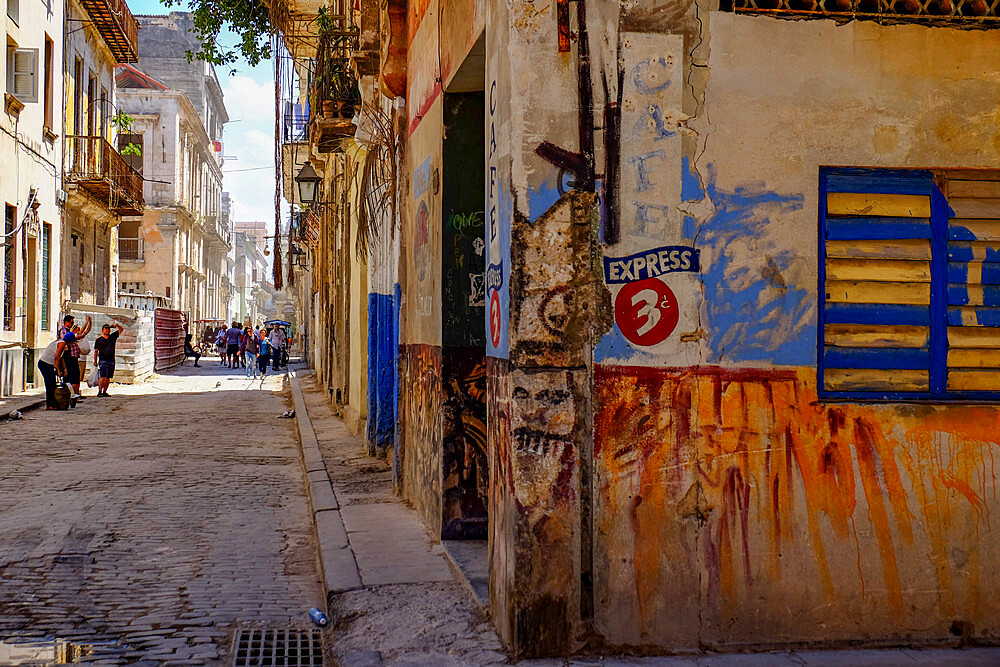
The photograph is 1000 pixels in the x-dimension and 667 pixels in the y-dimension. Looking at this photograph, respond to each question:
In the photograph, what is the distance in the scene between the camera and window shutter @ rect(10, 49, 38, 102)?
19234mm

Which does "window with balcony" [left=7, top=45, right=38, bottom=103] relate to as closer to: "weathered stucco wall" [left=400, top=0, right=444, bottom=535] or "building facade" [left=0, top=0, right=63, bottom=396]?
"building facade" [left=0, top=0, right=63, bottom=396]

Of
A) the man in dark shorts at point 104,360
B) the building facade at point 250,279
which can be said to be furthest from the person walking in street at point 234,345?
the building facade at point 250,279

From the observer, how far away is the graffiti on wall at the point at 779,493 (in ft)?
13.6

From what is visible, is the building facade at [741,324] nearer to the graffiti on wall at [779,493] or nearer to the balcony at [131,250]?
the graffiti on wall at [779,493]

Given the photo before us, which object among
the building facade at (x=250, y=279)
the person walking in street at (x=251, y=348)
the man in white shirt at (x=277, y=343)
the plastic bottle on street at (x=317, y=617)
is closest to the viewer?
the plastic bottle on street at (x=317, y=617)

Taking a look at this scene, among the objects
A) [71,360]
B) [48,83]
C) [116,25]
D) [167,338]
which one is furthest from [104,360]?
[167,338]

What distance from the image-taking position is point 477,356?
21.3 ft

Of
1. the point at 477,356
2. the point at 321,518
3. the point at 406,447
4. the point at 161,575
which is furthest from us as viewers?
the point at 406,447

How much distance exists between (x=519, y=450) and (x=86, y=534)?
4173 millimetres

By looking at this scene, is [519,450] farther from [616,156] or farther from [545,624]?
[616,156]

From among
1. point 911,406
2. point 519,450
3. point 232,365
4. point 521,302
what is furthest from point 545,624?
point 232,365

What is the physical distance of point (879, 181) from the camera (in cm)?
436

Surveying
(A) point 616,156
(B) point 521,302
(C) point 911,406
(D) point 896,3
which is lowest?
(C) point 911,406

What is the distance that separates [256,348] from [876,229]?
2651 cm
